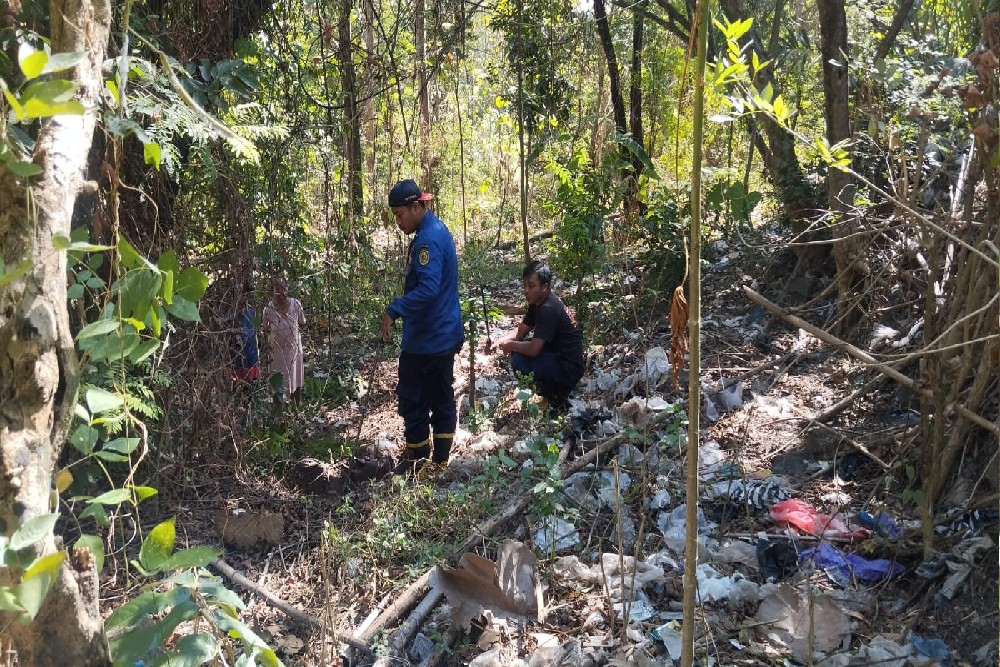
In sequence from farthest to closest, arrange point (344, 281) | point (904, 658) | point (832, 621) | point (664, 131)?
1. point (664, 131)
2. point (344, 281)
3. point (832, 621)
4. point (904, 658)

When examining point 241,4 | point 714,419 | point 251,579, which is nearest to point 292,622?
point 251,579

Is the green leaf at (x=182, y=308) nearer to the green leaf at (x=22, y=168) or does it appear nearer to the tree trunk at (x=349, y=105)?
the green leaf at (x=22, y=168)

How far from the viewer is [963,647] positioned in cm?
288

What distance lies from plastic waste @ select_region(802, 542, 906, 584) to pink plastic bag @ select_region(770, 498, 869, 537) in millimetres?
89

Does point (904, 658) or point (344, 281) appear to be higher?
point (344, 281)

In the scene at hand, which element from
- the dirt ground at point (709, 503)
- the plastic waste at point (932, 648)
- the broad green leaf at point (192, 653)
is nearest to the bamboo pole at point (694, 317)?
the broad green leaf at point (192, 653)

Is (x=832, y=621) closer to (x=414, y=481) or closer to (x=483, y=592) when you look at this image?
(x=483, y=592)

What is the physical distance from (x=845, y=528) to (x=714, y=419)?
1403 millimetres

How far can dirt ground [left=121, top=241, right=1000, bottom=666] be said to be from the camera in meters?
3.07

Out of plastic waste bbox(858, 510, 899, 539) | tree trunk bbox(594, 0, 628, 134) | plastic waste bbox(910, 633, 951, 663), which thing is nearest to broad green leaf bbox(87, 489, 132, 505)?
plastic waste bbox(910, 633, 951, 663)

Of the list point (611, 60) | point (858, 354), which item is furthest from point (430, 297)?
point (611, 60)

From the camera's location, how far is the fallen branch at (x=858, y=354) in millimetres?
2342

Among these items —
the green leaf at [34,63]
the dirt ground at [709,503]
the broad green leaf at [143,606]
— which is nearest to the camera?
the green leaf at [34,63]

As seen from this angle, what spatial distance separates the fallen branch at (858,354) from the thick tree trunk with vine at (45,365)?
4.32 ft
